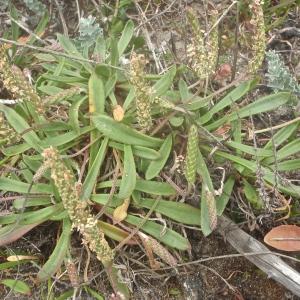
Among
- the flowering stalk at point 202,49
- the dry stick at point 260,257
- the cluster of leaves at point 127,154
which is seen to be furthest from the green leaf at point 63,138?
the dry stick at point 260,257

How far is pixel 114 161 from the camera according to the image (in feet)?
7.50

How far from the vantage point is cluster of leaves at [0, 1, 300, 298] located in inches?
84.3

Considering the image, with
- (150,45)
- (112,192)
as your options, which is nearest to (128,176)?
(112,192)

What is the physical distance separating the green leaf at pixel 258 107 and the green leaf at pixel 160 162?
192 mm

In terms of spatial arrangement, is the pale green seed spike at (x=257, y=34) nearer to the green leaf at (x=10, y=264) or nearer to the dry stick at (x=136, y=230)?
the dry stick at (x=136, y=230)

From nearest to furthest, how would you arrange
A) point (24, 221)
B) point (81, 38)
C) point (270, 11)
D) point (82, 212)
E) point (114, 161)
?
point (82, 212) → point (24, 221) → point (114, 161) → point (81, 38) → point (270, 11)

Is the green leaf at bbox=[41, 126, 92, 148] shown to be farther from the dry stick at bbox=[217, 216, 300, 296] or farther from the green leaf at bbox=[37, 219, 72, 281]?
the dry stick at bbox=[217, 216, 300, 296]

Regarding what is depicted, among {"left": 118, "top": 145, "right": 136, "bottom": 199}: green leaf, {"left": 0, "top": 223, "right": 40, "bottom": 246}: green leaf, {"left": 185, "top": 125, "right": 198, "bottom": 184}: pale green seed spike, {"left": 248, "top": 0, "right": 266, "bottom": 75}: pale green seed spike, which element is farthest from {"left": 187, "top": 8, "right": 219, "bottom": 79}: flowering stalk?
{"left": 0, "top": 223, "right": 40, "bottom": 246}: green leaf

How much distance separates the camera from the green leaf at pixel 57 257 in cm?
208

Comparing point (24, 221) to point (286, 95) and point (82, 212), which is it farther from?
point (286, 95)

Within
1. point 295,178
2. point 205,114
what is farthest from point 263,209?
point 205,114

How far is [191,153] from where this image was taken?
6.34 ft

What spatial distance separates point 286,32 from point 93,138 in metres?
1.20

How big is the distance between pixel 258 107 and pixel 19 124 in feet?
3.07
